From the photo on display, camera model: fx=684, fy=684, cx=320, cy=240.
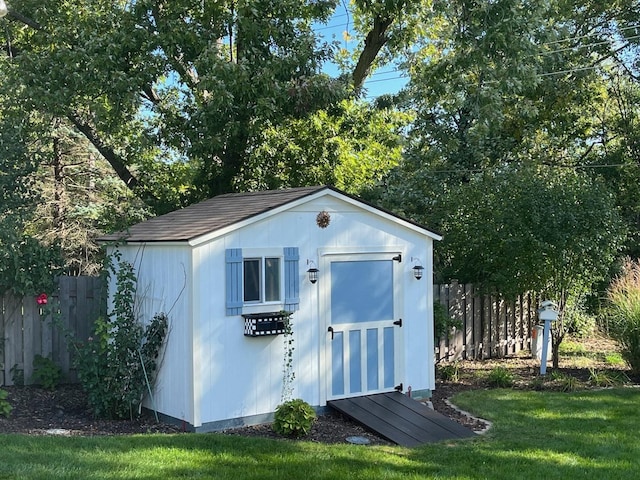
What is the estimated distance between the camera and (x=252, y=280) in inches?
312

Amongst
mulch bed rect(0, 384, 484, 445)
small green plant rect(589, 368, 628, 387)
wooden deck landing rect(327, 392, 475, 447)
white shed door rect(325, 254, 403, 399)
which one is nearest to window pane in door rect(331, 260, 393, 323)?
white shed door rect(325, 254, 403, 399)

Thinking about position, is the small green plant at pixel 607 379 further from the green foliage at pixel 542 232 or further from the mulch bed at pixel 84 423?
the mulch bed at pixel 84 423

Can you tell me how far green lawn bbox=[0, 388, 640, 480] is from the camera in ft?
18.5

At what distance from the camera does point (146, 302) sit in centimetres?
827

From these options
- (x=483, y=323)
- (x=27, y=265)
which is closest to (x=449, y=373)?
(x=483, y=323)

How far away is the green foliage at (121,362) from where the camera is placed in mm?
7809

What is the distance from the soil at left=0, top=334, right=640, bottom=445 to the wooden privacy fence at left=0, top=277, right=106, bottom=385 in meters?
0.30

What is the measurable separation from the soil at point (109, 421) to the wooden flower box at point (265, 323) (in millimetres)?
1072

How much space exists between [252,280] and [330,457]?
94.3 inches

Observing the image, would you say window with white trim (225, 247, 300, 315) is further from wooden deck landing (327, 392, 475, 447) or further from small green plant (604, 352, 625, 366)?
small green plant (604, 352, 625, 366)

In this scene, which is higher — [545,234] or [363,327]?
[545,234]

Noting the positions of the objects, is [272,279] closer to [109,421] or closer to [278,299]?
[278,299]

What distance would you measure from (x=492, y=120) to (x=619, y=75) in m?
9.51

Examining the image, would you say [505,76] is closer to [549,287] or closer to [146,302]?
[549,287]
